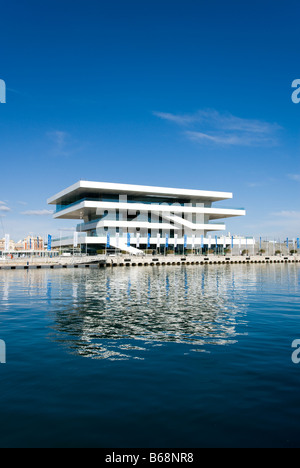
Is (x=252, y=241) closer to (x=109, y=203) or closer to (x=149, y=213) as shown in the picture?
(x=149, y=213)

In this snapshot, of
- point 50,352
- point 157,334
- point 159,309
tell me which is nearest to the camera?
point 50,352

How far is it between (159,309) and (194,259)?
203ft

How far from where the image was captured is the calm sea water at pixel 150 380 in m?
6.05

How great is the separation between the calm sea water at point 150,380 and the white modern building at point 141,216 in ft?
188

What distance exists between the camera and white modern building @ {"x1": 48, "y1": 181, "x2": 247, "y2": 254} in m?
79.8

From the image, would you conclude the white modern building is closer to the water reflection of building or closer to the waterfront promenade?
the waterfront promenade

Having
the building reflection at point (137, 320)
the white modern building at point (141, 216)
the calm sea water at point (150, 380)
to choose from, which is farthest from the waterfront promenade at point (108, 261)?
the calm sea water at point (150, 380)

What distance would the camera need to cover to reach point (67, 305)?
65.8ft

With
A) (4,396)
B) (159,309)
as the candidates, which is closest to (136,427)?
(4,396)

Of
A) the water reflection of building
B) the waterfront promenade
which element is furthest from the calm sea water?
the waterfront promenade

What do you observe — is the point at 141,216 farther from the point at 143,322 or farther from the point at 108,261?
the point at 143,322

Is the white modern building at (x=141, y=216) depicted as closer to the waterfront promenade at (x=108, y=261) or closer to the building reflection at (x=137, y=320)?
the waterfront promenade at (x=108, y=261)

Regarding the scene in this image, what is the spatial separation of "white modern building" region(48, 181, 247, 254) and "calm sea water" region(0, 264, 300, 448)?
57219 millimetres

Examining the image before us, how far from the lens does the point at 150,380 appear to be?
8.51 metres
